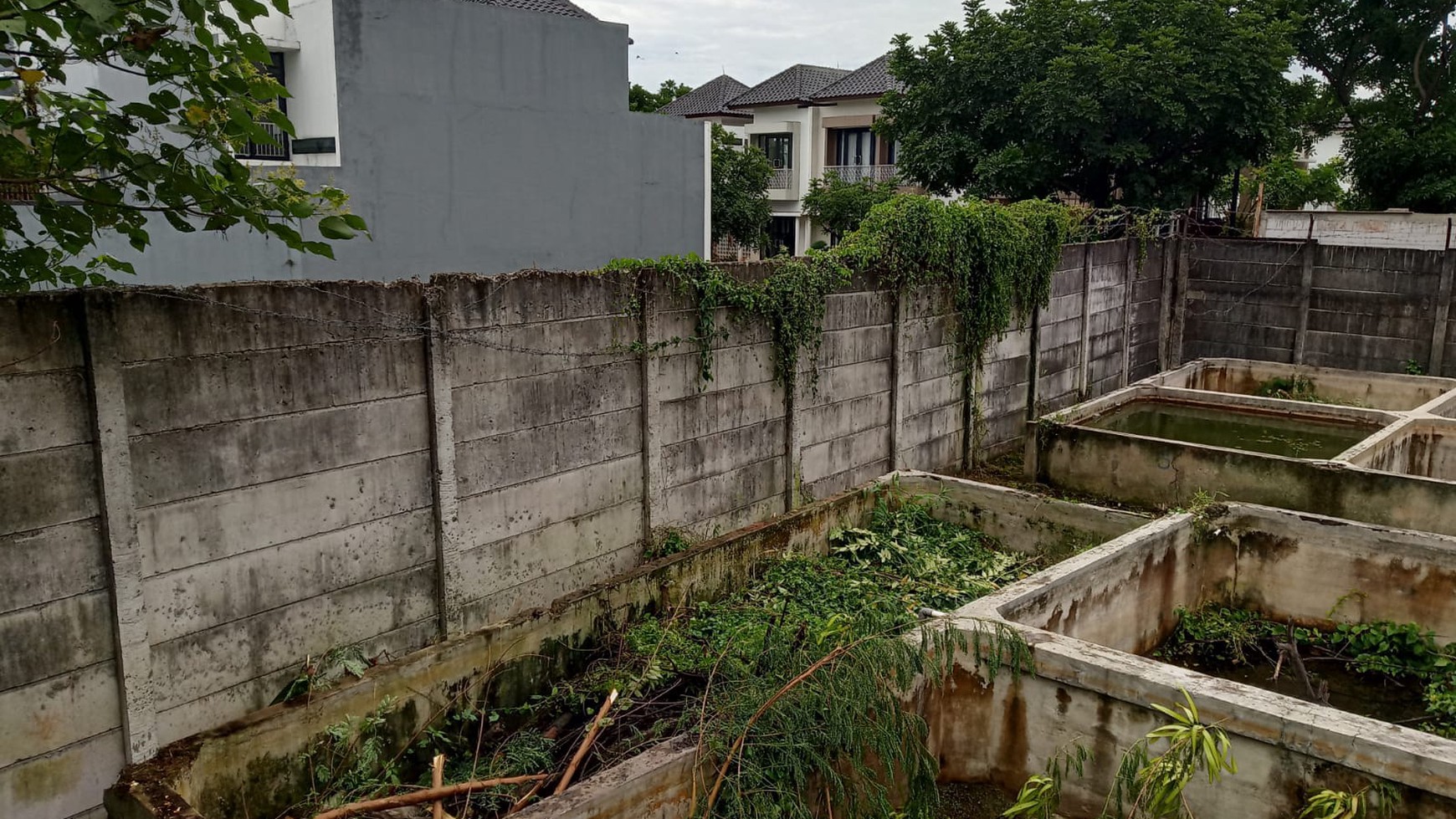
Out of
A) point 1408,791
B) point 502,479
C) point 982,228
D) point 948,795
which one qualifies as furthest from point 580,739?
point 982,228

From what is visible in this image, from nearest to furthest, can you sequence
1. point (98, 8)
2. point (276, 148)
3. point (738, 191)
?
point (98, 8) → point (276, 148) → point (738, 191)

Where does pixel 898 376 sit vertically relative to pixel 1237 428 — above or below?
above

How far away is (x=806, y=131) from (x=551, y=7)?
600 inches

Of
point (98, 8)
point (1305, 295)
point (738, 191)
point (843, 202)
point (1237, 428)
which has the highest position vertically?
point (738, 191)

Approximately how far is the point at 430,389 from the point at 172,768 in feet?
6.71

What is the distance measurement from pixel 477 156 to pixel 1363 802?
41.3 feet

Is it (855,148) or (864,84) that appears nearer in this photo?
(864,84)

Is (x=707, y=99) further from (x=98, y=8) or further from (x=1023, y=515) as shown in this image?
(x=98, y=8)

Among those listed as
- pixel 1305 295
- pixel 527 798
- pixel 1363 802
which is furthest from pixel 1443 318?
pixel 527 798

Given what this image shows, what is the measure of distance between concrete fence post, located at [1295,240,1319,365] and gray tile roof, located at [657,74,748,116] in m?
22.6

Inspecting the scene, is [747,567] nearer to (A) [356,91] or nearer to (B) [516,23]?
(A) [356,91]

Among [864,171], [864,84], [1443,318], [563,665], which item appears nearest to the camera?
[563,665]

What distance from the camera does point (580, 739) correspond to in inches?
200

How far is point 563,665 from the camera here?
582cm
